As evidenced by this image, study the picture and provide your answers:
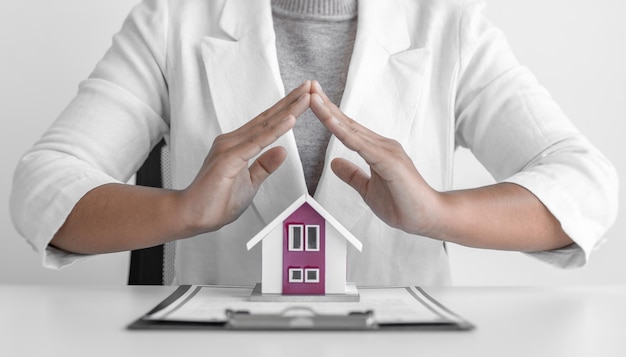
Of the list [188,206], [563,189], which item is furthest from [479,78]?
[188,206]

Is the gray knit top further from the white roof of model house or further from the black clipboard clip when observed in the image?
the black clipboard clip

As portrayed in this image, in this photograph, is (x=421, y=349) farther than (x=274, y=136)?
No

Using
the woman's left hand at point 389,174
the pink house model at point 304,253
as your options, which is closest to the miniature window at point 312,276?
the pink house model at point 304,253

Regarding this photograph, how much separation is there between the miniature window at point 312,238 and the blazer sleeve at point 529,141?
0.90 ft

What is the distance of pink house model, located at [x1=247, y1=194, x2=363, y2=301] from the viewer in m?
0.85

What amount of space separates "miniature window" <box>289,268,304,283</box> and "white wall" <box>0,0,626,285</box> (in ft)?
3.13

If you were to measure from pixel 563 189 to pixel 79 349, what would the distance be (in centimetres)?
60

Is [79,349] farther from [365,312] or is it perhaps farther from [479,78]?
[479,78]

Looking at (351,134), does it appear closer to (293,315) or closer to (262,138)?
(262,138)

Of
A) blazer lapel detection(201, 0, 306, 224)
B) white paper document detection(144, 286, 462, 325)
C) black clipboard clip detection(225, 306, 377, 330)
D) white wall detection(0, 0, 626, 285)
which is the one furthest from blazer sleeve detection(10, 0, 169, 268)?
white wall detection(0, 0, 626, 285)

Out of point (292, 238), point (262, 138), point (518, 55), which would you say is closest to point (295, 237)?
point (292, 238)

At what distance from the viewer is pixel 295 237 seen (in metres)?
0.86

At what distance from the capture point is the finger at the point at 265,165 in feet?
3.09

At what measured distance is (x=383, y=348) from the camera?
0.63 m
